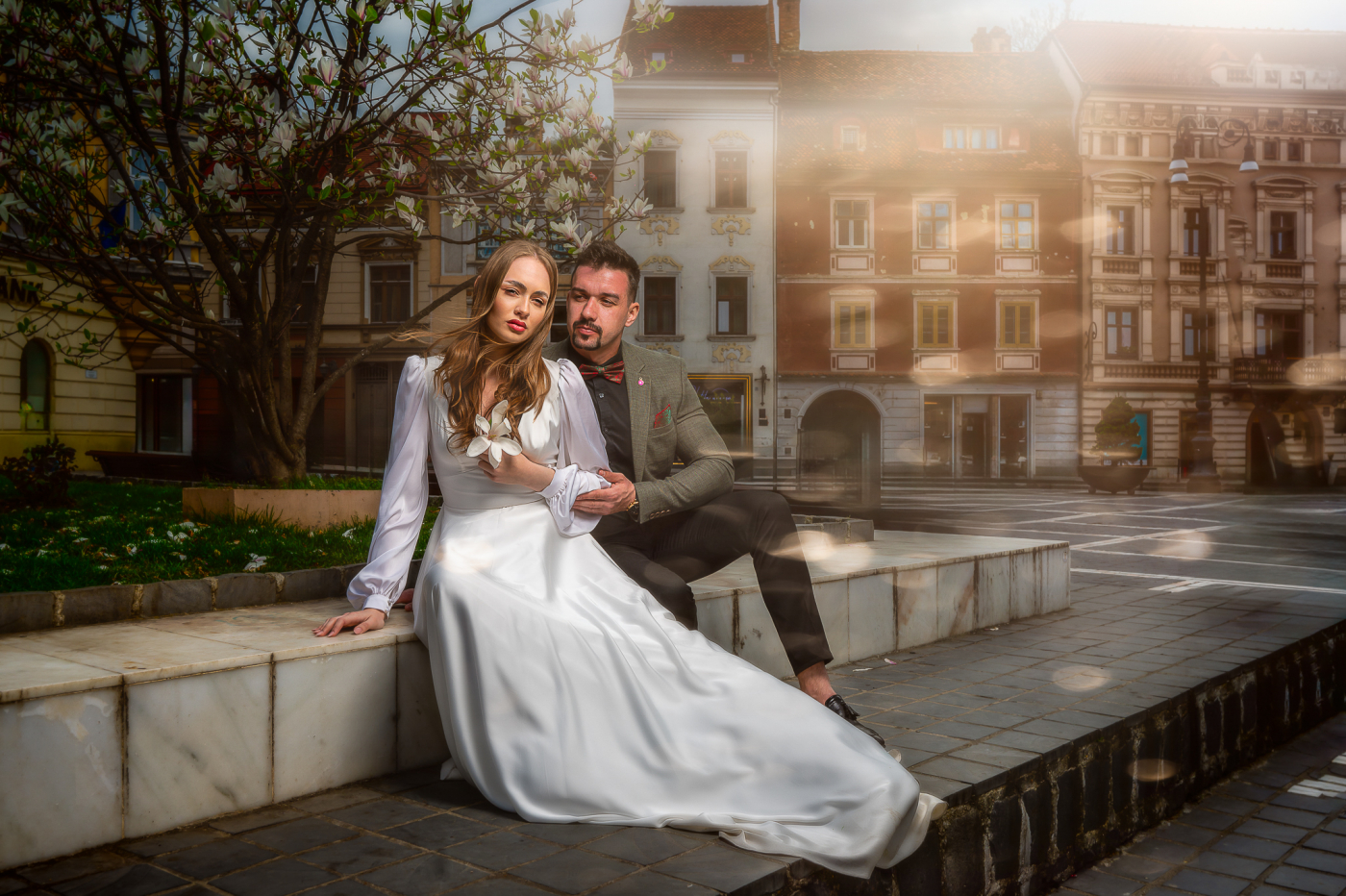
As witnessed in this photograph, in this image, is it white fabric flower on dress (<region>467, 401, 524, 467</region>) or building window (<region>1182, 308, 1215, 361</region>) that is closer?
white fabric flower on dress (<region>467, 401, 524, 467</region>)

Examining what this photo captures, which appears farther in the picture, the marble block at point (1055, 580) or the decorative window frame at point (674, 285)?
the decorative window frame at point (674, 285)

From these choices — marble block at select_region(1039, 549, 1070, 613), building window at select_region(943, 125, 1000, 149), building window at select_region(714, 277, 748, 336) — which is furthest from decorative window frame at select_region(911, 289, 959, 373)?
marble block at select_region(1039, 549, 1070, 613)

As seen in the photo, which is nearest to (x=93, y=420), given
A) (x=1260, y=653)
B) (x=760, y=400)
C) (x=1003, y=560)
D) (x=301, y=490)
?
(x=760, y=400)

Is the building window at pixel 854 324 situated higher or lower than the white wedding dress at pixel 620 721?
higher

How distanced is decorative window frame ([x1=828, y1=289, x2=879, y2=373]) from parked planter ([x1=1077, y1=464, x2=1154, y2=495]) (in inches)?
355

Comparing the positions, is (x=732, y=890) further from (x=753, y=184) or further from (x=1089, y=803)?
(x=753, y=184)

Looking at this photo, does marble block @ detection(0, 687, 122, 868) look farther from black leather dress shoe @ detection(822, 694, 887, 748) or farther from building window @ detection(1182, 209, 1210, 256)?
building window @ detection(1182, 209, 1210, 256)

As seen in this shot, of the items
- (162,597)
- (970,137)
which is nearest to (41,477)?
(162,597)

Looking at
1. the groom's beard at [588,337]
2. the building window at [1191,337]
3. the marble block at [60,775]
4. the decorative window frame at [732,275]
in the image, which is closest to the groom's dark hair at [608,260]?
the groom's beard at [588,337]

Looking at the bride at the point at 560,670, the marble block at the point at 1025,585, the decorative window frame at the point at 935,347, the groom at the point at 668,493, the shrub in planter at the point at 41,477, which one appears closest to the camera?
the bride at the point at 560,670

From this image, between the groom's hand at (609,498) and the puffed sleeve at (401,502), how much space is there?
1.71 ft

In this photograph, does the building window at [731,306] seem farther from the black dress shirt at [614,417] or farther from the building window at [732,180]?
the black dress shirt at [614,417]

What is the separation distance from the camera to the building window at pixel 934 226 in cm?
3200

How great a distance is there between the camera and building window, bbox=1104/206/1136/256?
33062 mm
